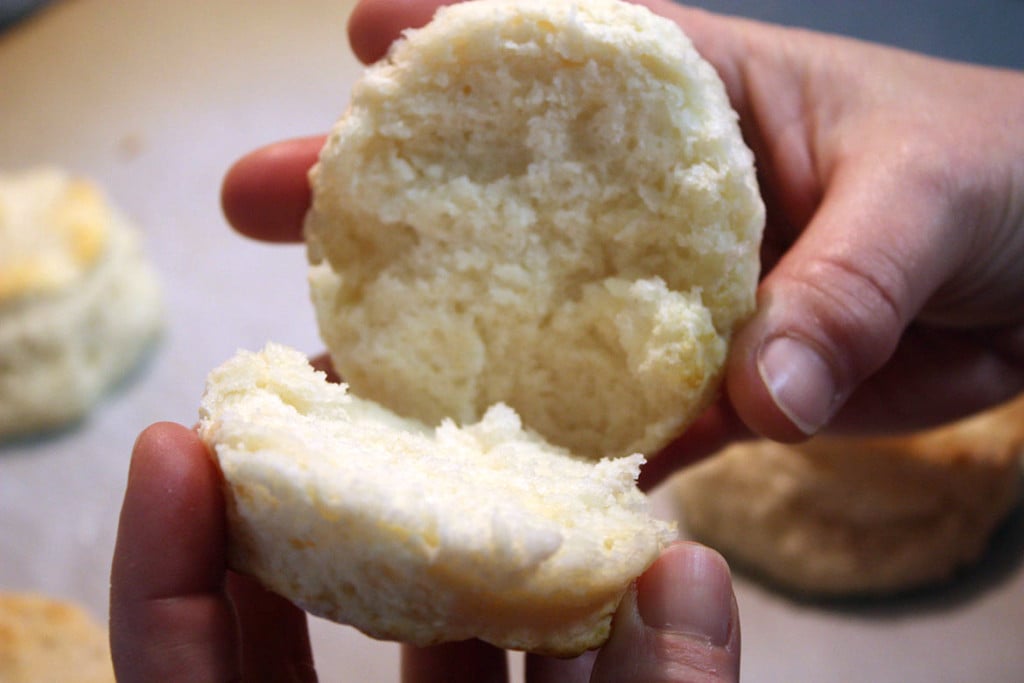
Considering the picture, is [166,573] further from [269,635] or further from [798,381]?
[798,381]

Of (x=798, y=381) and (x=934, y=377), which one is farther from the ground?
(x=798, y=381)

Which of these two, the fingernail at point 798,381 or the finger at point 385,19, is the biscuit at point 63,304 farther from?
the fingernail at point 798,381

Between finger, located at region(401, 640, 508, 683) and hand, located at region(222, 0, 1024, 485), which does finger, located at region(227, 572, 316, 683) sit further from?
hand, located at region(222, 0, 1024, 485)

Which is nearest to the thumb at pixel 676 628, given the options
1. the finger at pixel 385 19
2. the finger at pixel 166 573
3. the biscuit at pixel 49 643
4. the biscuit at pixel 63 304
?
the finger at pixel 166 573

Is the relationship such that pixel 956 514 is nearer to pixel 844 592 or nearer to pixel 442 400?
pixel 844 592

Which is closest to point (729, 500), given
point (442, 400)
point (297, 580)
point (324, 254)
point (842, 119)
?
point (842, 119)

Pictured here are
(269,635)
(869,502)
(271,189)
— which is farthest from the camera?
(869,502)

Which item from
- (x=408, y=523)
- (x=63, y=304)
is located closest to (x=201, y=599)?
(x=408, y=523)
